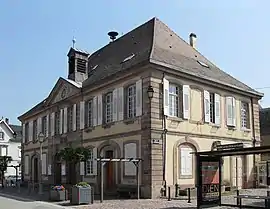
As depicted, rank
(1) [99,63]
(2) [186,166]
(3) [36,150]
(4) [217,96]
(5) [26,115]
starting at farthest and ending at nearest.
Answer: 1. (5) [26,115]
2. (3) [36,150]
3. (1) [99,63]
4. (4) [217,96]
5. (2) [186,166]

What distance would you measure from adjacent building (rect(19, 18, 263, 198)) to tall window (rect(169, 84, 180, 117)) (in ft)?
0.19

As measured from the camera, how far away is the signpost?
14805 mm

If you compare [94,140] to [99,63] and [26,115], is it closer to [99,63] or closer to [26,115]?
[99,63]

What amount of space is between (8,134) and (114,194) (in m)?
49.2

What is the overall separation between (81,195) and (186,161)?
23.3 ft

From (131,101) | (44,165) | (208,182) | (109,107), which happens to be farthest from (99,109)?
(208,182)

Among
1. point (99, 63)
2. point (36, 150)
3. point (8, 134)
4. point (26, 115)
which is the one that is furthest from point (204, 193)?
point (8, 134)

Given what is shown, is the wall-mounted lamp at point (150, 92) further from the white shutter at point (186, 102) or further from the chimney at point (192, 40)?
the chimney at point (192, 40)

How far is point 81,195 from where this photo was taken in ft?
60.6

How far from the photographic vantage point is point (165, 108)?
22062mm

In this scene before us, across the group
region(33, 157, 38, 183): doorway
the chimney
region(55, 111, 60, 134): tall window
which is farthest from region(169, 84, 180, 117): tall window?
region(33, 157, 38, 183): doorway

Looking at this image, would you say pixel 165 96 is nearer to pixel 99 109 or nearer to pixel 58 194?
pixel 99 109

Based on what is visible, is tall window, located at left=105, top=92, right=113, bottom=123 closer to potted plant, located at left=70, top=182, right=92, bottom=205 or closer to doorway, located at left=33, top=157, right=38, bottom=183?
potted plant, located at left=70, top=182, right=92, bottom=205

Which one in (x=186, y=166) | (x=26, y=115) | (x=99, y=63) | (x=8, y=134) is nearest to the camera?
(x=186, y=166)
